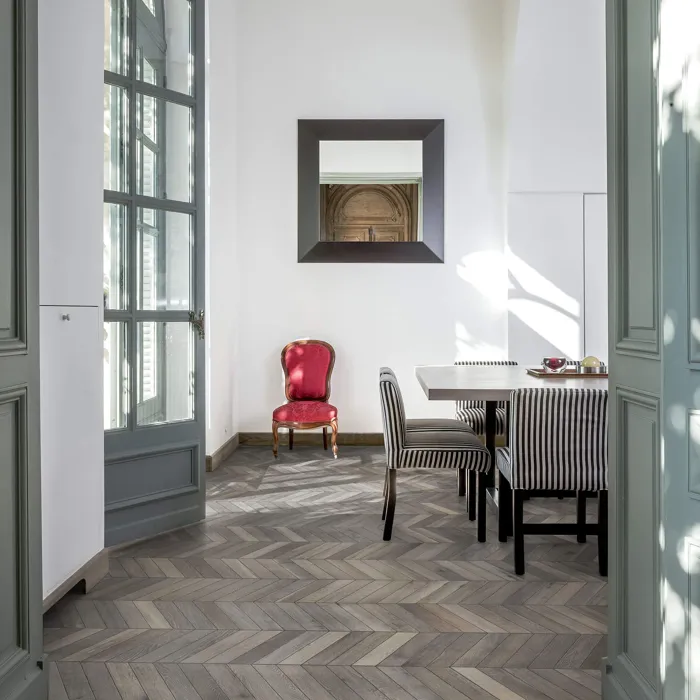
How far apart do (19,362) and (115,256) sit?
4.99 ft

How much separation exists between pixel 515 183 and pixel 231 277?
2.57 meters

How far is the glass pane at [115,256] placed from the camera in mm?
3053

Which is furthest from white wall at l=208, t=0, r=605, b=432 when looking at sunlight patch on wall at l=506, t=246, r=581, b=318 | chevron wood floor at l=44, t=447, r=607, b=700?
chevron wood floor at l=44, t=447, r=607, b=700

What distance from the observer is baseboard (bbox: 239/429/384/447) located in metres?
5.77

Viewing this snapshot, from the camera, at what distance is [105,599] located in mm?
2547

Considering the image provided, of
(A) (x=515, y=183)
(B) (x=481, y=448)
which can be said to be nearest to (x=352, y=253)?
(A) (x=515, y=183)

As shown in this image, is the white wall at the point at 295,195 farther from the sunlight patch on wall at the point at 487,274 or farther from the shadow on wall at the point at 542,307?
the shadow on wall at the point at 542,307

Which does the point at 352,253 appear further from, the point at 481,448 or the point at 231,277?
→ the point at 481,448

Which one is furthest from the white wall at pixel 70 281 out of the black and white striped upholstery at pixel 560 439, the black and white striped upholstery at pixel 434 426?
the black and white striped upholstery at pixel 560 439

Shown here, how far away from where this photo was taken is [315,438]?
577 centimetres

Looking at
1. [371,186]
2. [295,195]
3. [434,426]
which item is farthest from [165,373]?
[371,186]

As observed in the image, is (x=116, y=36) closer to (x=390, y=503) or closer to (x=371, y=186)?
(x=390, y=503)

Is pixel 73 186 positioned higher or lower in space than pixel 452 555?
higher

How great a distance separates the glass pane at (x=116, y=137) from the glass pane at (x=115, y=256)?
0.42 ft
